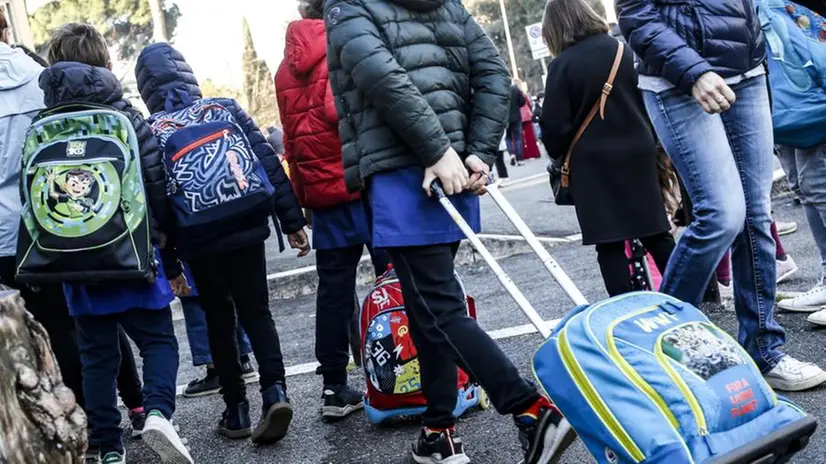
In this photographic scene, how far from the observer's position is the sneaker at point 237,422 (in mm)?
4669

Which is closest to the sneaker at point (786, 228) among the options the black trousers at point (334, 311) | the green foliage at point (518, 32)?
the black trousers at point (334, 311)

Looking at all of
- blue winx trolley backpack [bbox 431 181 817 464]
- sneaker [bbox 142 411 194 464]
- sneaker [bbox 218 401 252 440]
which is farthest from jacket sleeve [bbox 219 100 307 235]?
blue winx trolley backpack [bbox 431 181 817 464]

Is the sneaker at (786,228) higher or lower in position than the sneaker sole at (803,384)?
lower

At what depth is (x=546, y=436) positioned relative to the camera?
10.3 feet

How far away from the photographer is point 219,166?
4.22 meters

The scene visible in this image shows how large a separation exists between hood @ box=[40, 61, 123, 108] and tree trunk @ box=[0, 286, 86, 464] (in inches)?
57.5

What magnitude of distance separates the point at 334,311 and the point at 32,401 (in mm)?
2101

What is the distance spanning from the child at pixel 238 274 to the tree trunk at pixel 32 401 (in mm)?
1437

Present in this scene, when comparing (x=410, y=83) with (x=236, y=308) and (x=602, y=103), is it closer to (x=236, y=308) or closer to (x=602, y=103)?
(x=602, y=103)

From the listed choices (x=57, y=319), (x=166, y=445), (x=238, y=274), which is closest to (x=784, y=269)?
(x=238, y=274)

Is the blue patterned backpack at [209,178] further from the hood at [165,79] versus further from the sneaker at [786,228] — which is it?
the sneaker at [786,228]

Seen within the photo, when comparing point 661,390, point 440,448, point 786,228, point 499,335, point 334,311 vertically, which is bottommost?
point 786,228

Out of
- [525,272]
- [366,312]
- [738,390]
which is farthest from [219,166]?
[525,272]

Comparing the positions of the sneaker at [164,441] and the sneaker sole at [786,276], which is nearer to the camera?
the sneaker at [164,441]
